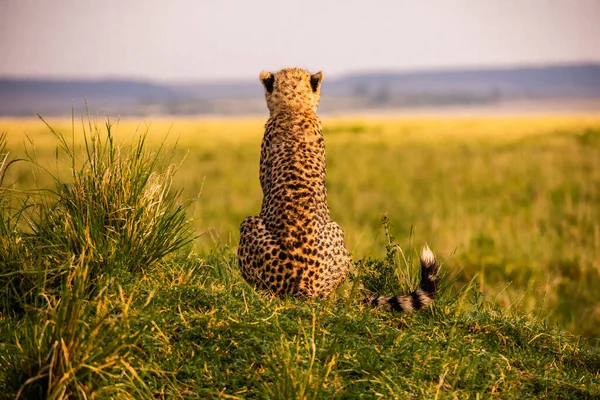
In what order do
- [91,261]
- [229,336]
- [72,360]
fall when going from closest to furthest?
1. [72,360]
2. [229,336]
3. [91,261]

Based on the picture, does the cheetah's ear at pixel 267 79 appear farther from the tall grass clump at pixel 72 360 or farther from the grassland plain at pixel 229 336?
the tall grass clump at pixel 72 360

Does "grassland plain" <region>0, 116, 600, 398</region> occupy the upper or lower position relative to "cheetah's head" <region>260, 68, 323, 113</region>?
lower

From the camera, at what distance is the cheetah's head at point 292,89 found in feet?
15.3

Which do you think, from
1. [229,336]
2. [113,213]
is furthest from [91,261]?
[229,336]

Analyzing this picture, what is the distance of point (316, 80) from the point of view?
4727mm

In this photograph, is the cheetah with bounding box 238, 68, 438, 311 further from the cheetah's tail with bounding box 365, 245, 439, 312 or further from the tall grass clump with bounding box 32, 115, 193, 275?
the tall grass clump with bounding box 32, 115, 193, 275

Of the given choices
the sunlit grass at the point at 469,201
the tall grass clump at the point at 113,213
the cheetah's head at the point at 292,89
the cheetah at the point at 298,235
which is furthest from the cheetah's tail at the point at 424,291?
the cheetah's head at the point at 292,89

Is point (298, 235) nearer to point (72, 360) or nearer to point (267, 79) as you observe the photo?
point (267, 79)

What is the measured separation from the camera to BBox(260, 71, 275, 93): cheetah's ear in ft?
15.6

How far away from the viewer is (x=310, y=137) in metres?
4.49

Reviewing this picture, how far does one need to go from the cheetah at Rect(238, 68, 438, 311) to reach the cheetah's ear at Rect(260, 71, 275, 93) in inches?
12.3

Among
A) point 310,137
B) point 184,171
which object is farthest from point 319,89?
point 184,171

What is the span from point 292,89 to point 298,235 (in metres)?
1.04

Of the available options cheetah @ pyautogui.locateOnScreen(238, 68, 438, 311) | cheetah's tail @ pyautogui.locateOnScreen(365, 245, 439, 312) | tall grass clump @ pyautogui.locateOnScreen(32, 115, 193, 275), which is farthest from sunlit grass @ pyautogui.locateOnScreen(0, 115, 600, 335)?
cheetah's tail @ pyautogui.locateOnScreen(365, 245, 439, 312)
